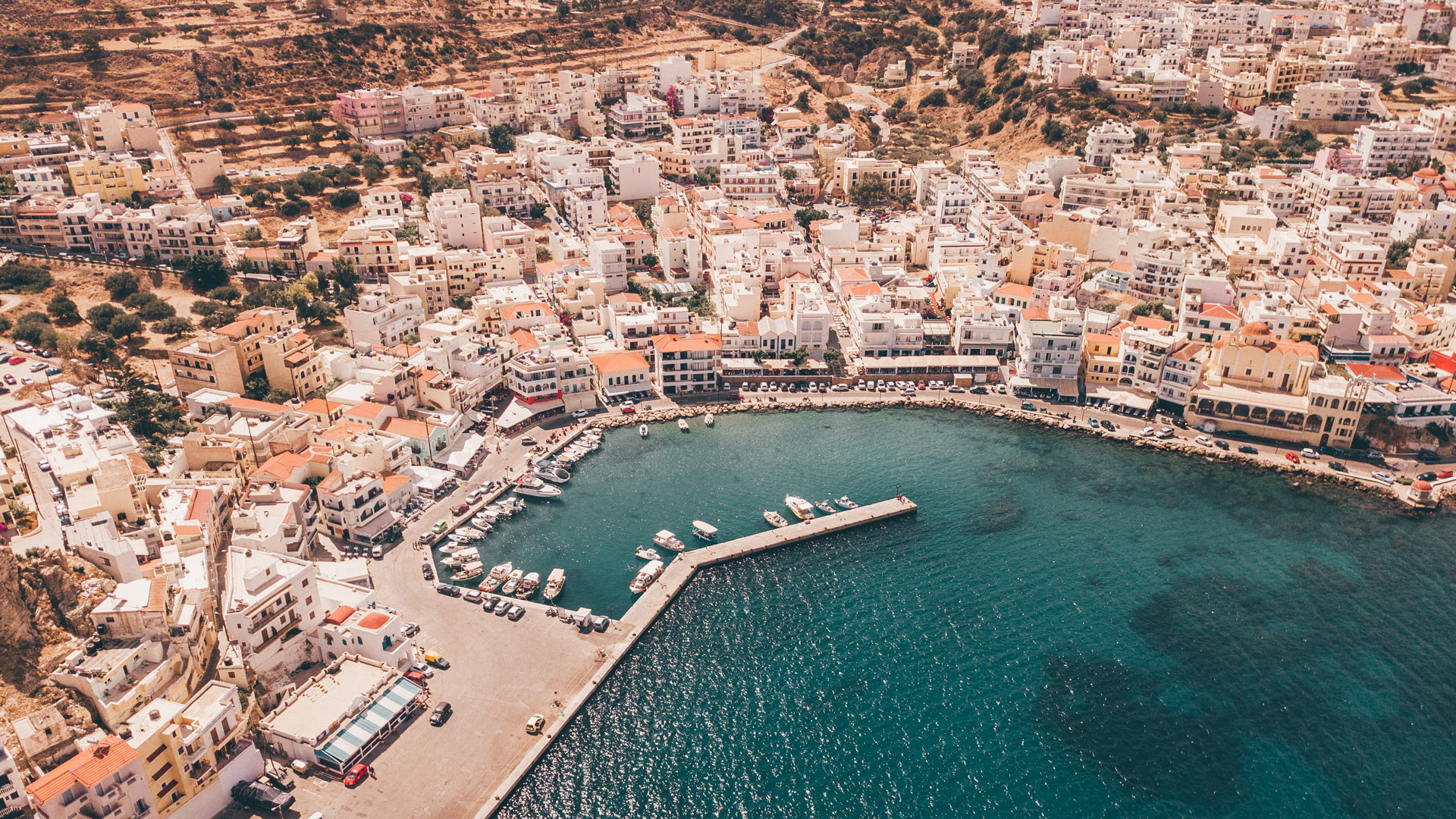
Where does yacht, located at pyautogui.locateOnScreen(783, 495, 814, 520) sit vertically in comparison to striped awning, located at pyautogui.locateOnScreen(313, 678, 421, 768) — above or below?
above

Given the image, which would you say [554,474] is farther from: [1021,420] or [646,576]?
[1021,420]

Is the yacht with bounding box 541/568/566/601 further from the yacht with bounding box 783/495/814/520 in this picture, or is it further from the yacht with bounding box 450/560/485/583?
the yacht with bounding box 783/495/814/520

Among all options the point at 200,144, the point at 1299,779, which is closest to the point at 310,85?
the point at 200,144

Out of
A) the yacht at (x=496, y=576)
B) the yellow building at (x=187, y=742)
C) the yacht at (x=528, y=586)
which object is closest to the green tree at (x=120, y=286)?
the yacht at (x=496, y=576)

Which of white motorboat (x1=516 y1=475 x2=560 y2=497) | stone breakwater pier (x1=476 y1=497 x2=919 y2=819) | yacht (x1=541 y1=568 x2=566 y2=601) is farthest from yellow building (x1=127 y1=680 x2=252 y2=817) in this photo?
white motorboat (x1=516 y1=475 x2=560 y2=497)

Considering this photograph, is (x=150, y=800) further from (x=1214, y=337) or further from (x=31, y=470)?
(x=1214, y=337)

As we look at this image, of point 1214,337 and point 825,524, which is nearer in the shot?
point 825,524

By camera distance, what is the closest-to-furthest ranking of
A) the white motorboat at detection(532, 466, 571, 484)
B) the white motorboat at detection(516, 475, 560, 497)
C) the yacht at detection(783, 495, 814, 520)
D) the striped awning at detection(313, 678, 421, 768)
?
the striped awning at detection(313, 678, 421, 768) < the yacht at detection(783, 495, 814, 520) < the white motorboat at detection(516, 475, 560, 497) < the white motorboat at detection(532, 466, 571, 484)
